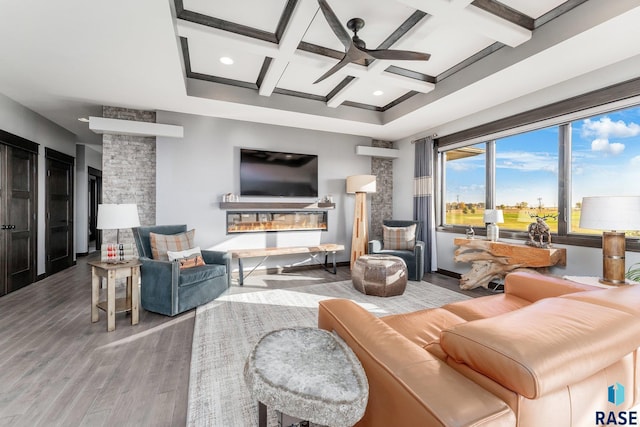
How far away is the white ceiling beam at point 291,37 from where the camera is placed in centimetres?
235

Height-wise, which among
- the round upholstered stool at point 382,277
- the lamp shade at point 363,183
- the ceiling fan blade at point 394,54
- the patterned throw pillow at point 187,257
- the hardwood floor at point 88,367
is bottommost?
the hardwood floor at point 88,367

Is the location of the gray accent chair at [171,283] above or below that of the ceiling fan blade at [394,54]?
below

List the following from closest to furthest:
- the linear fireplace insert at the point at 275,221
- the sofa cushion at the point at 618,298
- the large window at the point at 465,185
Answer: the sofa cushion at the point at 618,298 < the large window at the point at 465,185 < the linear fireplace insert at the point at 275,221

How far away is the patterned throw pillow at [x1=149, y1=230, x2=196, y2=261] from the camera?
11.2 feet

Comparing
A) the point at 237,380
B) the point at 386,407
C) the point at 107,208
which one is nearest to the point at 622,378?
the point at 386,407

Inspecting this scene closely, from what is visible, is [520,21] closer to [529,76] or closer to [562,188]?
[529,76]

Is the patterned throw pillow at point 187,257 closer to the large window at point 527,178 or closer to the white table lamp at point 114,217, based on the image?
the white table lamp at point 114,217

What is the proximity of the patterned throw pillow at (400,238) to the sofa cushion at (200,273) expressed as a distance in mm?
2733

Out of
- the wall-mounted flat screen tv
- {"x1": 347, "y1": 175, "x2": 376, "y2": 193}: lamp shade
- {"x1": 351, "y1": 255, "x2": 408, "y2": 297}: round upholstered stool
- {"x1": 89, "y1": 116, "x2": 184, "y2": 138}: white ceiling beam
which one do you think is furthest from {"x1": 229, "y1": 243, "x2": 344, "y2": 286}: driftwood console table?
{"x1": 89, "y1": 116, "x2": 184, "y2": 138}: white ceiling beam

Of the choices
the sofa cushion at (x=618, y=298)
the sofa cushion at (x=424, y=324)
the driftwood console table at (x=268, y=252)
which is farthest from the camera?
the driftwood console table at (x=268, y=252)

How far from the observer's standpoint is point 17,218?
4.12 m

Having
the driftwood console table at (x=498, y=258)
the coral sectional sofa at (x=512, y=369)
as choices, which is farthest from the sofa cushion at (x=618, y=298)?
the driftwood console table at (x=498, y=258)

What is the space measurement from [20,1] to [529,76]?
15.0ft

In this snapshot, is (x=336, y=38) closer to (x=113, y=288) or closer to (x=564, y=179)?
(x=564, y=179)
